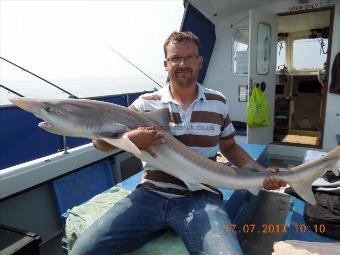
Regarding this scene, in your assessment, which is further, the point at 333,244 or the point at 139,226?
the point at 333,244

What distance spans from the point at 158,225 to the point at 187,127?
2.50 ft

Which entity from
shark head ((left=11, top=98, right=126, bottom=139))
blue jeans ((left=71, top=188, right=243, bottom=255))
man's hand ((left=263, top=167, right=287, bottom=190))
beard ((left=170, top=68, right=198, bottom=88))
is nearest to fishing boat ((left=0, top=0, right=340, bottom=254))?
blue jeans ((left=71, top=188, right=243, bottom=255))

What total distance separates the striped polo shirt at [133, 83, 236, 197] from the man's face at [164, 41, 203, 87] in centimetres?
15

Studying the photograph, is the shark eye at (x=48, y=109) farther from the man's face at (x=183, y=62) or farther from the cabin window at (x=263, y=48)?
the cabin window at (x=263, y=48)

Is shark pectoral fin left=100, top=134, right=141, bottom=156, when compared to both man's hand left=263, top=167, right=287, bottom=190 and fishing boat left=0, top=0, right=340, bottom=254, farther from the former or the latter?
man's hand left=263, top=167, right=287, bottom=190

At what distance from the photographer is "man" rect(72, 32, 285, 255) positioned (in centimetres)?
205

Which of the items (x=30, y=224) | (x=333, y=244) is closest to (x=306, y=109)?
(x=333, y=244)

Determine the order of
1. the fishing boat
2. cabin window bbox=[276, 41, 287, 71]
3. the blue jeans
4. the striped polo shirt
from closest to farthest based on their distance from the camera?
the blue jeans, the striped polo shirt, the fishing boat, cabin window bbox=[276, 41, 287, 71]

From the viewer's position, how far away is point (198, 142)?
244 cm

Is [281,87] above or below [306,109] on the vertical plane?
above

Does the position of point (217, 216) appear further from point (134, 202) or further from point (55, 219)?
point (55, 219)

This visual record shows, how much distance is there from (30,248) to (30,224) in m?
1.29

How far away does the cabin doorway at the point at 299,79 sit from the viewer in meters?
9.00

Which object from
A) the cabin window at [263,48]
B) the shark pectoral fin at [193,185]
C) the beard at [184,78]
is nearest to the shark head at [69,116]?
the shark pectoral fin at [193,185]
